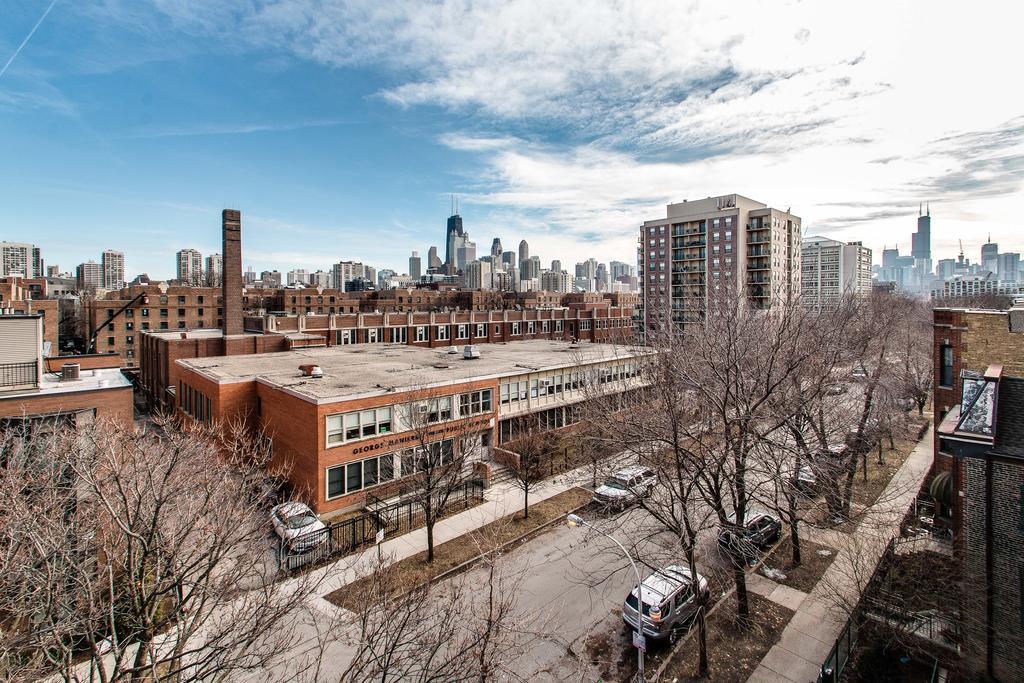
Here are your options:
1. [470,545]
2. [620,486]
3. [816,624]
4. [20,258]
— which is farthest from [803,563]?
[20,258]

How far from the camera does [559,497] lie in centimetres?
2438

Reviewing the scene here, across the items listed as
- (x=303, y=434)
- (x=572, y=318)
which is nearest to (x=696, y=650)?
(x=303, y=434)

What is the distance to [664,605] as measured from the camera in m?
14.1

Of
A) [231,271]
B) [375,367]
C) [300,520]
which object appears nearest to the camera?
[300,520]

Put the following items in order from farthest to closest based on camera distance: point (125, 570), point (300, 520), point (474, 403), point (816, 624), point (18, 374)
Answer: point (474, 403) → point (300, 520) → point (18, 374) → point (816, 624) → point (125, 570)

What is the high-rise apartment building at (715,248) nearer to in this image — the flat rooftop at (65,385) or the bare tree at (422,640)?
the flat rooftop at (65,385)

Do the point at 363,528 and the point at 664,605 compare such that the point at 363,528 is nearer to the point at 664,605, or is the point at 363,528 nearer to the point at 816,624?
the point at 664,605

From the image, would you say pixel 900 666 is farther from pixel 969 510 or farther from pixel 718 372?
pixel 718 372

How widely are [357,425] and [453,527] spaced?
6377 millimetres

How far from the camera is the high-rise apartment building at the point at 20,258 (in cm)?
16500

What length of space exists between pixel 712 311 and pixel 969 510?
1303cm

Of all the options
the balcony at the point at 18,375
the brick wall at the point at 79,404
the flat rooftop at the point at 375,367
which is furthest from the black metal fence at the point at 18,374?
the flat rooftop at the point at 375,367

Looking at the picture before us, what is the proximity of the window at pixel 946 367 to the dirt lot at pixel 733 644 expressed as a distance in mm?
14093

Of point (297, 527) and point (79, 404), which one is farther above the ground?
point (79, 404)
